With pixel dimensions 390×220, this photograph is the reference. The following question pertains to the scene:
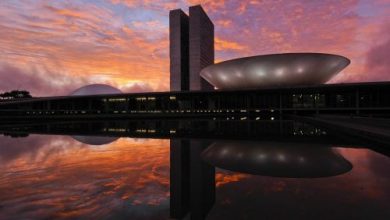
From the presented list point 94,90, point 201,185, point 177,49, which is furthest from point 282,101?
point 177,49

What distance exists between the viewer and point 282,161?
24.7 feet

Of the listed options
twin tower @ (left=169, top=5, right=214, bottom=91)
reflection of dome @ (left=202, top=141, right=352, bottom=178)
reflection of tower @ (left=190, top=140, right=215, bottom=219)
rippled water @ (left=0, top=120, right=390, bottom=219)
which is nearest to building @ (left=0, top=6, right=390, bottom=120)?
reflection of dome @ (left=202, top=141, right=352, bottom=178)

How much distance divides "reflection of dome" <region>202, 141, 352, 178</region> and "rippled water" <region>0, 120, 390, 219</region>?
25 millimetres

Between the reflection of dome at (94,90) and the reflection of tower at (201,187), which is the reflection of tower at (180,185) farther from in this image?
the reflection of dome at (94,90)

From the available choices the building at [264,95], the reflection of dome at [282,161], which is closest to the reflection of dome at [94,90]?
the building at [264,95]

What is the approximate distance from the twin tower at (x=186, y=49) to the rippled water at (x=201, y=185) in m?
126

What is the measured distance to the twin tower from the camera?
133 meters

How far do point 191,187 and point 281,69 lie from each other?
147 ft

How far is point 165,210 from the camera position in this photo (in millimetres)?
4055

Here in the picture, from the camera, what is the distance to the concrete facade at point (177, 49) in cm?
13262

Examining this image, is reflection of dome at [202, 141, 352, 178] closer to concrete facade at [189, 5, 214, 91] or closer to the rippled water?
the rippled water

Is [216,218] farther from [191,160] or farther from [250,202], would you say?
[191,160]

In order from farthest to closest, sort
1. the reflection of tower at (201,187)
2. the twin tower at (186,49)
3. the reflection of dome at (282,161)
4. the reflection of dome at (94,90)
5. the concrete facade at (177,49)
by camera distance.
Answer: the twin tower at (186,49) → the concrete facade at (177,49) → the reflection of dome at (94,90) → the reflection of dome at (282,161) → the reflection of tower at (201,187)

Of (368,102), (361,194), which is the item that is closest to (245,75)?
(368,102)
